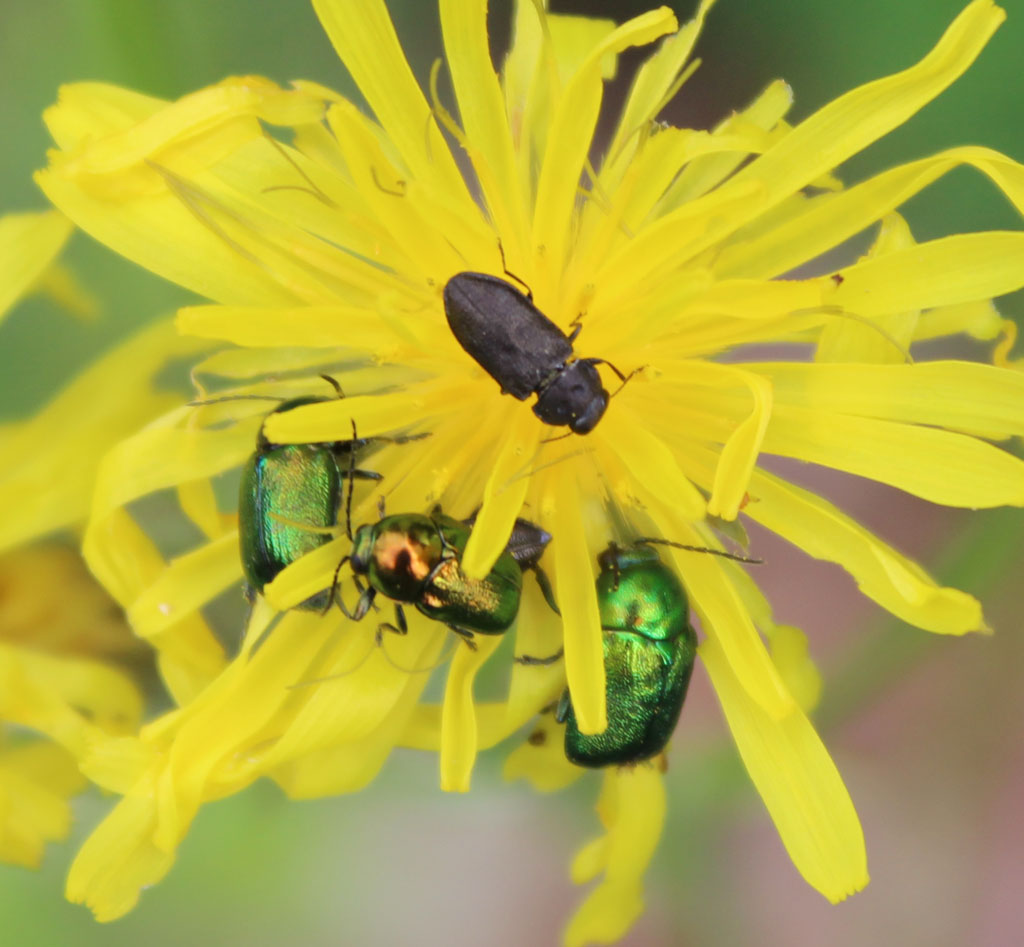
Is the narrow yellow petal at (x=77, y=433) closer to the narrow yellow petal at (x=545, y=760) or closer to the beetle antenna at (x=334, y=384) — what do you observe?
the beetle antenna at (x=334, y=384)

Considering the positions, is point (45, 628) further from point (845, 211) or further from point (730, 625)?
point (845, 211)

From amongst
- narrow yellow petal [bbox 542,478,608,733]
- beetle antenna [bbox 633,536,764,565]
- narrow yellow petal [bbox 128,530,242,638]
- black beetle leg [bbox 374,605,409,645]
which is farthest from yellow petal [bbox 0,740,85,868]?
beetle antenna [bbox 633,536,764,565]

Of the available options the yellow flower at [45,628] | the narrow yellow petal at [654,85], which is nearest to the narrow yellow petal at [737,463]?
the narrow yellow petal at [654,85]

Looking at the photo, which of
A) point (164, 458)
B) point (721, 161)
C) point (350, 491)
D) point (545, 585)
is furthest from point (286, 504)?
point (721, 161)

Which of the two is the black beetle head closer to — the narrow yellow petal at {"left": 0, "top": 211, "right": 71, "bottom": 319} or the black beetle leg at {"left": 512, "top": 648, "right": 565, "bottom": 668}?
the black beetle leg at {"left": 512, "top": 648, "right": 565, "bottom": 668}

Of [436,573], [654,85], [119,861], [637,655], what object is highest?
[654,85]

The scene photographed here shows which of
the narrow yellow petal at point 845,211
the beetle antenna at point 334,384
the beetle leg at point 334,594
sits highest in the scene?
the beetle antenna at point 334,384
